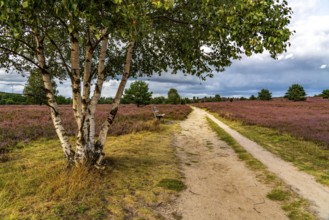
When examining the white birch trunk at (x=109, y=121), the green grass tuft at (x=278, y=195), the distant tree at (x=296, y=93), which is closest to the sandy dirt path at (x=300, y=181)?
the green grass tuft at (x=278, y=195)

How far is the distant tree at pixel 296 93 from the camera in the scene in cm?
8594

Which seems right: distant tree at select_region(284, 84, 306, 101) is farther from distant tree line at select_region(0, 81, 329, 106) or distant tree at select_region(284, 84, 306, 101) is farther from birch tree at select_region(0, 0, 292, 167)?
birch tree at select_region(0, 0, 292, 167)

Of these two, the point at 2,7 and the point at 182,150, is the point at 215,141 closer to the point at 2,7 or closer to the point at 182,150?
the point at 182,150

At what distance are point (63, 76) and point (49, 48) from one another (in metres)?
1.42

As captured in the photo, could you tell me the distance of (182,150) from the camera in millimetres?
14742

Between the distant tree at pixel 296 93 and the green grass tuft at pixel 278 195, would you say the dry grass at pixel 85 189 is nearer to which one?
the green grass tuft at pixel 278 195

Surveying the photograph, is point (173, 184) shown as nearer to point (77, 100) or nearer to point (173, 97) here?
point (77, 100)

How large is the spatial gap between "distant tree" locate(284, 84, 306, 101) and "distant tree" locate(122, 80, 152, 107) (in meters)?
53.1

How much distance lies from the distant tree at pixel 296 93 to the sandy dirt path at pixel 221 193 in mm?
84234

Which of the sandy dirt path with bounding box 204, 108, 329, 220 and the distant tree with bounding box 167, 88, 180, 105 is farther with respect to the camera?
the distant tree with bounding box 167, 88, 180, 105

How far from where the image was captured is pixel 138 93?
61031mm

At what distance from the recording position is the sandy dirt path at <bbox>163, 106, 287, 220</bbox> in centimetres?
648

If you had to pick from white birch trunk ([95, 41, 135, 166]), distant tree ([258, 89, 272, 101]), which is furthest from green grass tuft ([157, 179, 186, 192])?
distant tree ([258, 89, 272, 101])

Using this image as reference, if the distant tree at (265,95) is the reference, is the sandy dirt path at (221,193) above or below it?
below
